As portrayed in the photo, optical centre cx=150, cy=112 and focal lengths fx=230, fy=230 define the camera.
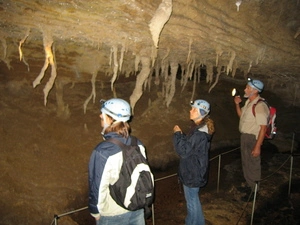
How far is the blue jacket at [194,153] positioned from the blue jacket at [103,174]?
1.06m

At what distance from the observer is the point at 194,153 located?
2.85 meters

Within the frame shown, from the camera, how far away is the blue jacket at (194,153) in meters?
2.80

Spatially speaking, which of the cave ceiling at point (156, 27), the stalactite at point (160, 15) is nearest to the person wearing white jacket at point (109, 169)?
the stalactite at point (160, 15)

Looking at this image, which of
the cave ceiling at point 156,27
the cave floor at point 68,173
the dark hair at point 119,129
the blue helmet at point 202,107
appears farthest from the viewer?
the cave floor at point 68,173

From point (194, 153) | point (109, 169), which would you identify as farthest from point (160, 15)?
point (109, 169)

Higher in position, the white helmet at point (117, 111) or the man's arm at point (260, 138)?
the white helmet at point (117, 111)

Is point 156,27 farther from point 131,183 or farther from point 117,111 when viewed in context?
point 131,183

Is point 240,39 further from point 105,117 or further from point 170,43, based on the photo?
point 105,117

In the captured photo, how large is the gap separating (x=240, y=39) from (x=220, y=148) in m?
6.71

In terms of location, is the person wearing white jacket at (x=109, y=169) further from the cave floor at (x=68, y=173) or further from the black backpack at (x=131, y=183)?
the cave floor at (x=68, y=173)

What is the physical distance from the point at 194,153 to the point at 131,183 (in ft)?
3.76

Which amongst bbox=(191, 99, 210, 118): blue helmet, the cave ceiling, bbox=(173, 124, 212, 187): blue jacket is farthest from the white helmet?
the cave ceiling

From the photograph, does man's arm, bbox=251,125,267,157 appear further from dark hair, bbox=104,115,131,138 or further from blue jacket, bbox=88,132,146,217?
blue jacket, bbox=88,132,146,217

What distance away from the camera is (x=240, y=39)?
432 centimetres
